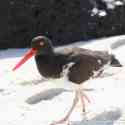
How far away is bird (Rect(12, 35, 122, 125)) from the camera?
27.5ft

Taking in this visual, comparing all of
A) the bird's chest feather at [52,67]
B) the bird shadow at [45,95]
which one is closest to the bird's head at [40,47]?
the bird's chest feather at [52,67]

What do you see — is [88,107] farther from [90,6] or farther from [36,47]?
[90,6]

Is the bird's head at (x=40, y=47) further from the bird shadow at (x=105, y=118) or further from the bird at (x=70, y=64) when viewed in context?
the bird shadow at (x=105, y=118)

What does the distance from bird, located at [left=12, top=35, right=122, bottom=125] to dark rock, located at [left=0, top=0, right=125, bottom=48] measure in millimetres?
4735

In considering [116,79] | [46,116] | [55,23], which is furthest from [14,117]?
[55,23]

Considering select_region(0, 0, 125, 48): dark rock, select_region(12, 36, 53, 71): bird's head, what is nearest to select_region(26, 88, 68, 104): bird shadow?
select_region(12, 36, 53, 71): bird's head

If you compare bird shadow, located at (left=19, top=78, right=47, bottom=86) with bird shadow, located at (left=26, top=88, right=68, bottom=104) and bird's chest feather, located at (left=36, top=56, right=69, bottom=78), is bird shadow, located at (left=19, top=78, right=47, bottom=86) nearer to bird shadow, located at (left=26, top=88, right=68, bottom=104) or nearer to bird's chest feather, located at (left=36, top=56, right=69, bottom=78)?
bird shadow, located at (left=26, top=88, right=68, bottom=104)

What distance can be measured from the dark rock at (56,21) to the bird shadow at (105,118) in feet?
18.2

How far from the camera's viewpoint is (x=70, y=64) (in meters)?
8.39

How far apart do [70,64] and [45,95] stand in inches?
52.3

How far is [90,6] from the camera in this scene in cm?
1385

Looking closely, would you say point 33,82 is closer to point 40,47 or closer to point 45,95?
point 45,95

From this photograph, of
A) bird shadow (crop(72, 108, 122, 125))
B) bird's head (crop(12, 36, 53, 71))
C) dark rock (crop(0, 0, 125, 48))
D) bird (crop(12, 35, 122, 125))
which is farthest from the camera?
dark rock (crop(0, 0, 125, 48))

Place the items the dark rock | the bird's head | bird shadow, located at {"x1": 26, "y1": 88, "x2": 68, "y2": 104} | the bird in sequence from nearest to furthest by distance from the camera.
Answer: the bird < the bird's head < bird shadow, located at {"x1": 26, "y1": 88, "x2": 68, "y2": 104} < the dark rock
